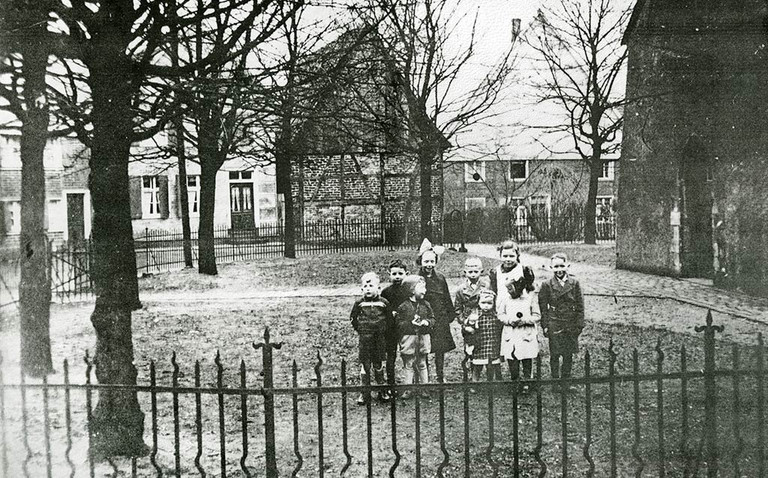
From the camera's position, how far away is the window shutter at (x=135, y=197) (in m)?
8.05

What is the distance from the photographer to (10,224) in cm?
596

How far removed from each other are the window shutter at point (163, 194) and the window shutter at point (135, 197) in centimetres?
28

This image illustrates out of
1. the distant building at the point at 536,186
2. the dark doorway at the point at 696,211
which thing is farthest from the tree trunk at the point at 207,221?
the distant building at the point at 536,186

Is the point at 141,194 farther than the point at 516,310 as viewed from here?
Yes

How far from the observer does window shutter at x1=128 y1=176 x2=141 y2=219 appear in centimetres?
805

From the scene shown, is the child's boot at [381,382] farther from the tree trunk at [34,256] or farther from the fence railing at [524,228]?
the fence railing at [524,228]

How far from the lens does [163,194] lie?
27.8ft

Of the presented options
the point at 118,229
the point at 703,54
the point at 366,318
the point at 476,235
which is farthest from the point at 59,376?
the point at 476,235

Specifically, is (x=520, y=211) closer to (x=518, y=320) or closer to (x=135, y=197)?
(x=135, y=197)

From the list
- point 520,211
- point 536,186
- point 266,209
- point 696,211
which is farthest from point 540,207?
point 266,209

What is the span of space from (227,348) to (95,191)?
10.9 ft

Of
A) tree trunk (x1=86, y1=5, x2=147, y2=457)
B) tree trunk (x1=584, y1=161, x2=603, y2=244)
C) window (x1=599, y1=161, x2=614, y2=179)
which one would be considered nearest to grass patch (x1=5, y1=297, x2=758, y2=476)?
tree trunk (x1=86, y1=5, x2=147, y2=457)

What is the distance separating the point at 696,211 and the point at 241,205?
22.2ft

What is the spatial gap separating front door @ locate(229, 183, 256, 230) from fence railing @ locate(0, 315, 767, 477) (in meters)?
3.41
